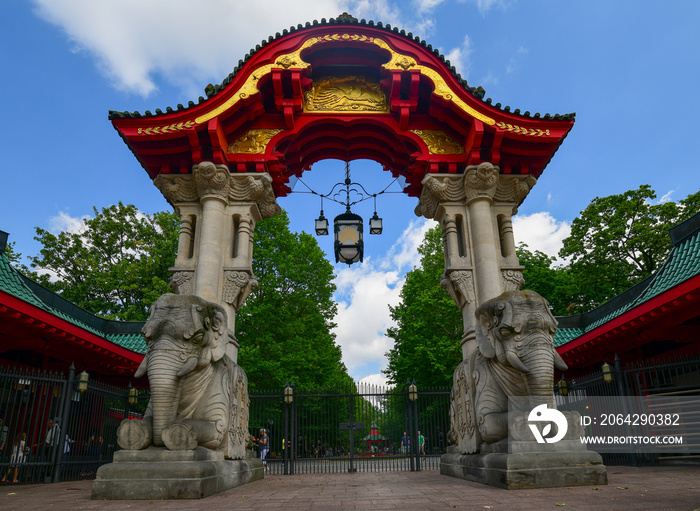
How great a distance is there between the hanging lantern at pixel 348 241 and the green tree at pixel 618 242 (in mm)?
18223

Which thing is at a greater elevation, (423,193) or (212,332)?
(423,193)

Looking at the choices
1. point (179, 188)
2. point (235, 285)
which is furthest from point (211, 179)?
point (235, 285)

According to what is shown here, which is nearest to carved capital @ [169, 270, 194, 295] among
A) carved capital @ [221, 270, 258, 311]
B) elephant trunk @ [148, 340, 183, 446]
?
carved capital @ [221, 270, 258, 311]

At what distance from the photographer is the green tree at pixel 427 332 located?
77.3 ft

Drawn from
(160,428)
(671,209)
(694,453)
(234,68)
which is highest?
(671,209)

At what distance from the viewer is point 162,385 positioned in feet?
19.1

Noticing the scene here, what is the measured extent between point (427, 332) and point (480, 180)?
16928 millimetres

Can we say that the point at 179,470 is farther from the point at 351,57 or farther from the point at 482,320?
the point at 351,57

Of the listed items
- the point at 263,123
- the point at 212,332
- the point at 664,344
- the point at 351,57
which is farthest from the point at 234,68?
the point at 664,344

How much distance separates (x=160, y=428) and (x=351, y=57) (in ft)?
28.4

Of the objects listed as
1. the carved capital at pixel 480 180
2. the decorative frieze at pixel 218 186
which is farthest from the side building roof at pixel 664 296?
the decorative frieze at pixel 218 186

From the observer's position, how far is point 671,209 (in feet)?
74.7

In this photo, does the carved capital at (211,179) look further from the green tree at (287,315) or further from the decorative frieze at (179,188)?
the green tree at (287,315)

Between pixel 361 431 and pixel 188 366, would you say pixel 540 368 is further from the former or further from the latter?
pixel 361 431
